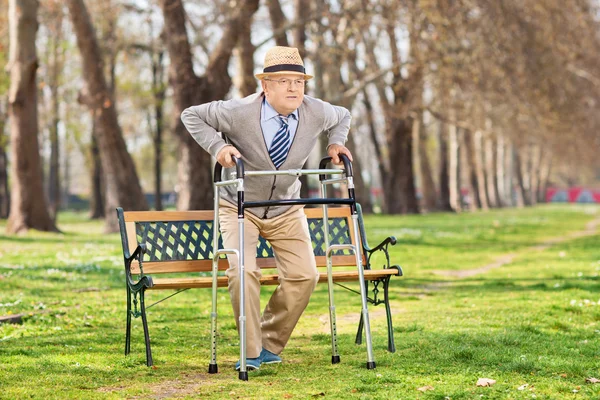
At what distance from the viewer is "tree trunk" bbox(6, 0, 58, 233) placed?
76.2 feet

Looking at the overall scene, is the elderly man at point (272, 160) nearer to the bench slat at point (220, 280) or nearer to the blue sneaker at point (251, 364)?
the blue sneaker at point (251, 364)

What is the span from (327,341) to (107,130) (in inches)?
705

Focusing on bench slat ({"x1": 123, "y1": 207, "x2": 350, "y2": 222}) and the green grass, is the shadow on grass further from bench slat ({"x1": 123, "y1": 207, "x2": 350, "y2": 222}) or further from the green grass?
bench slat ({"x1": 123, "y1": 207, "x2": 350, "y2": 222})

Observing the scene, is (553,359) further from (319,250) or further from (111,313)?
(111,313)

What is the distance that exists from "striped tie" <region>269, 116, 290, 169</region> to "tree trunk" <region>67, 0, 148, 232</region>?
1816 centimetres

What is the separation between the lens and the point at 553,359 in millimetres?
6512

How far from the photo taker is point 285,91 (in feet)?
20.9

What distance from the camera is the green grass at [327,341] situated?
575 cm

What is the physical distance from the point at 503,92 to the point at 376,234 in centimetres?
598

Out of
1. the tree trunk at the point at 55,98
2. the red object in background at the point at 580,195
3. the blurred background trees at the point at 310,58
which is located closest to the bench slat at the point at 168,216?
the blurred background trees at the point at 310,58

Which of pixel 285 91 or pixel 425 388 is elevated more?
pixel 285 91

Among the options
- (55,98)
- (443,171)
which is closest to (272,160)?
(55,98)

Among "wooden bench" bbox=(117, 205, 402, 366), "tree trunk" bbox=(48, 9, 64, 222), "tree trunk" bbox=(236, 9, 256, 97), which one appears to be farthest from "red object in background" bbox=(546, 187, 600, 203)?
"wooden bench" bbox=(117, 205, 402, 366)

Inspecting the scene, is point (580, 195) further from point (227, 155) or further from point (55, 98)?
point (227, 155)
